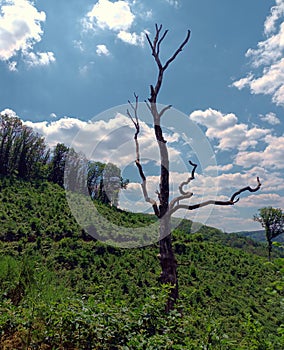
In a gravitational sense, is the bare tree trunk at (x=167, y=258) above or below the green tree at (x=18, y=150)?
below

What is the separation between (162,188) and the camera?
13.3 feet

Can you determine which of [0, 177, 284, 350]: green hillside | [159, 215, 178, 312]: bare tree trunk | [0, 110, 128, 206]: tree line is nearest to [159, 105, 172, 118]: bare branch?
[159, 215, 178, 312]: bare tree trunk

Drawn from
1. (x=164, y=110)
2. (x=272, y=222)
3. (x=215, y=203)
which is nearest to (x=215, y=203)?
(x=215, y=203)

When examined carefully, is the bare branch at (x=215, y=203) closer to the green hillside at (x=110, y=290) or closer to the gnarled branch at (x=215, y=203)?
the gnarled branch at (x=215, y=203)

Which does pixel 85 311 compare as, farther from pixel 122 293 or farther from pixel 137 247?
pixel 137 247

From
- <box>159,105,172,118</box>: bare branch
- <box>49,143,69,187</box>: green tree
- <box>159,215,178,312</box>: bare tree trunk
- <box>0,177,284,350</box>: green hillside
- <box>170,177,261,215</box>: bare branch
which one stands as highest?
<box>49,143,69,187</box>: green tree

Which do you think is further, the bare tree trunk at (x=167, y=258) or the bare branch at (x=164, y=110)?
the bare branch at (x=164, y=110)

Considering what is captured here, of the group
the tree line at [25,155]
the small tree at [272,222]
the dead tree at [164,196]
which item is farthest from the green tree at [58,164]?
the dead tree at [164,196]

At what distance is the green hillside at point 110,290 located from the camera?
2.06 meters

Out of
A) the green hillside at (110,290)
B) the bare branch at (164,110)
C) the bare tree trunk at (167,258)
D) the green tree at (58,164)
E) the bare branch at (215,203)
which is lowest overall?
the green hillside at (110,290)

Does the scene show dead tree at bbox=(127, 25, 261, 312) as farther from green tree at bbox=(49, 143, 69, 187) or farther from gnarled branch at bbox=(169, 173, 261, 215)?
green tree at bbox=(49, 143, 69, 187)

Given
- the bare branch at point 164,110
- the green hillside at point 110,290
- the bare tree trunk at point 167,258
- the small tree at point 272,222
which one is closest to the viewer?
the green hillside at point 110,290

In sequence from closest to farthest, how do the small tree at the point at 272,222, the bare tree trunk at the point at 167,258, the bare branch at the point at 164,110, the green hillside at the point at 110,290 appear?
the green hillside at the point at 110,290
the bare tree trunk at the point at 167,258
the bare branch at the point at 164,110
the small tree at the point at 272,222

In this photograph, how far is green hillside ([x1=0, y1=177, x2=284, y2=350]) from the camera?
6.75 feet
